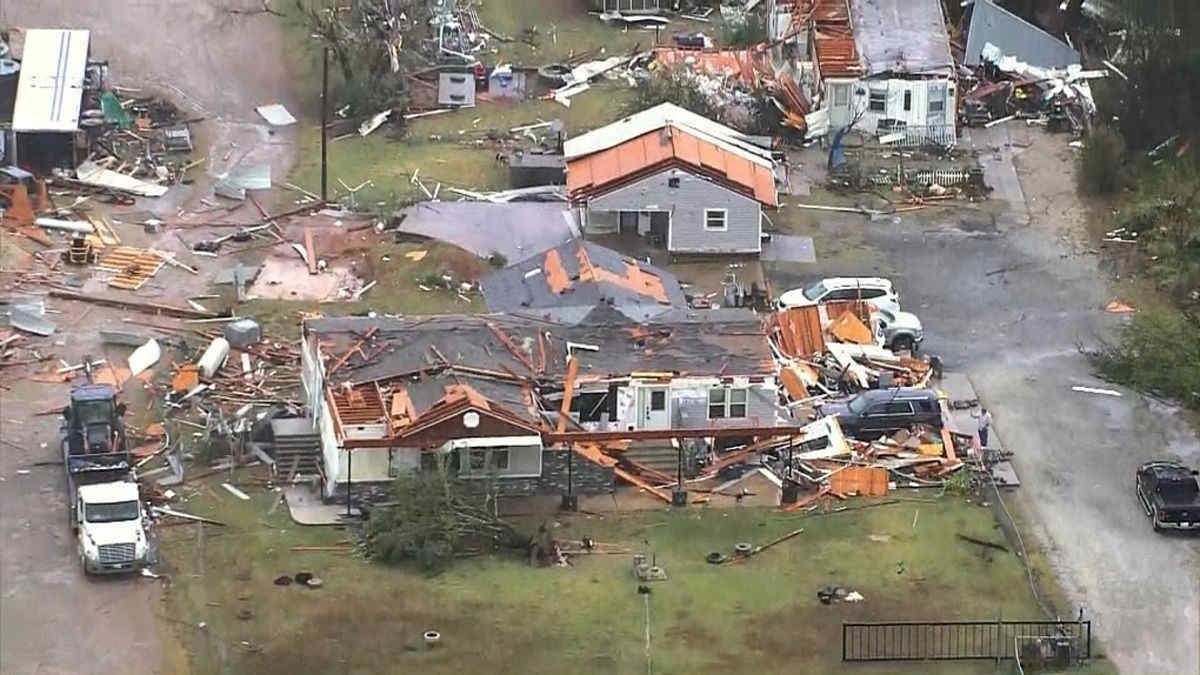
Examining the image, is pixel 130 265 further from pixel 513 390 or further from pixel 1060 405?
pixel 1060 405

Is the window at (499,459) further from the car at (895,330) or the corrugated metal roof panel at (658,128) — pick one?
the corrugated metal roof panel at (658,128)

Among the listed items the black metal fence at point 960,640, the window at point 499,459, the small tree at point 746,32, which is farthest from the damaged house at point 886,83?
the black metal fence at point 960,640

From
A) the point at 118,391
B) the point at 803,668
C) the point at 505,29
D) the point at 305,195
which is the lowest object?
the point at 803,668

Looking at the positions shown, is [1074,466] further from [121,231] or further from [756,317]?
[121,231]

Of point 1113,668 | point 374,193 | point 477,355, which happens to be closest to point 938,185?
point 374,193

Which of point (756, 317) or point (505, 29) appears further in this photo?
point (505, 29)

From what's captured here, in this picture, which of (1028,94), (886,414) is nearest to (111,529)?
(886,414)
